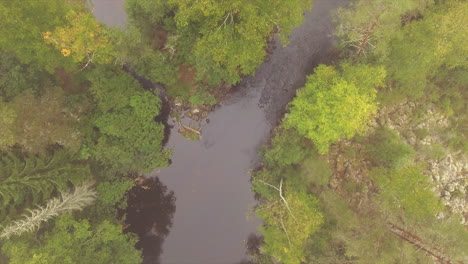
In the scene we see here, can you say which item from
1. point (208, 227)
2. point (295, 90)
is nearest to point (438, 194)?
point (295, 90)

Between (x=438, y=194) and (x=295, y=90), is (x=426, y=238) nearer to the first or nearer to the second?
(x=438, y=194)

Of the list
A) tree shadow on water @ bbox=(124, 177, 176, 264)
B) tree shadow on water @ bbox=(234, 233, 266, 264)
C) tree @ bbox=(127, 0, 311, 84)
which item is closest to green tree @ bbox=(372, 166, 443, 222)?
tree shadow on water @ bbox=(234, 233, 266, 264)

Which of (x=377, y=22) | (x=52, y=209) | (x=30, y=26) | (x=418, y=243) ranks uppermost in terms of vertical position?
(x=30, y=26)

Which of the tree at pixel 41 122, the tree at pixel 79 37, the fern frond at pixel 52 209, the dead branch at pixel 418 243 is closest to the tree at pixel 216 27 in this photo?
the tree at pixel 79 37

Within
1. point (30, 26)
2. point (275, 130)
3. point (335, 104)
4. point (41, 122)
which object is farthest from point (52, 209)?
point (335, 104)

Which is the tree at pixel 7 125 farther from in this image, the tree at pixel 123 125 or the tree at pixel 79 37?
the tree at pixel 123 125

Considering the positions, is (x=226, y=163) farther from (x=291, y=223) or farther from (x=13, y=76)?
(x=13, y=76)
